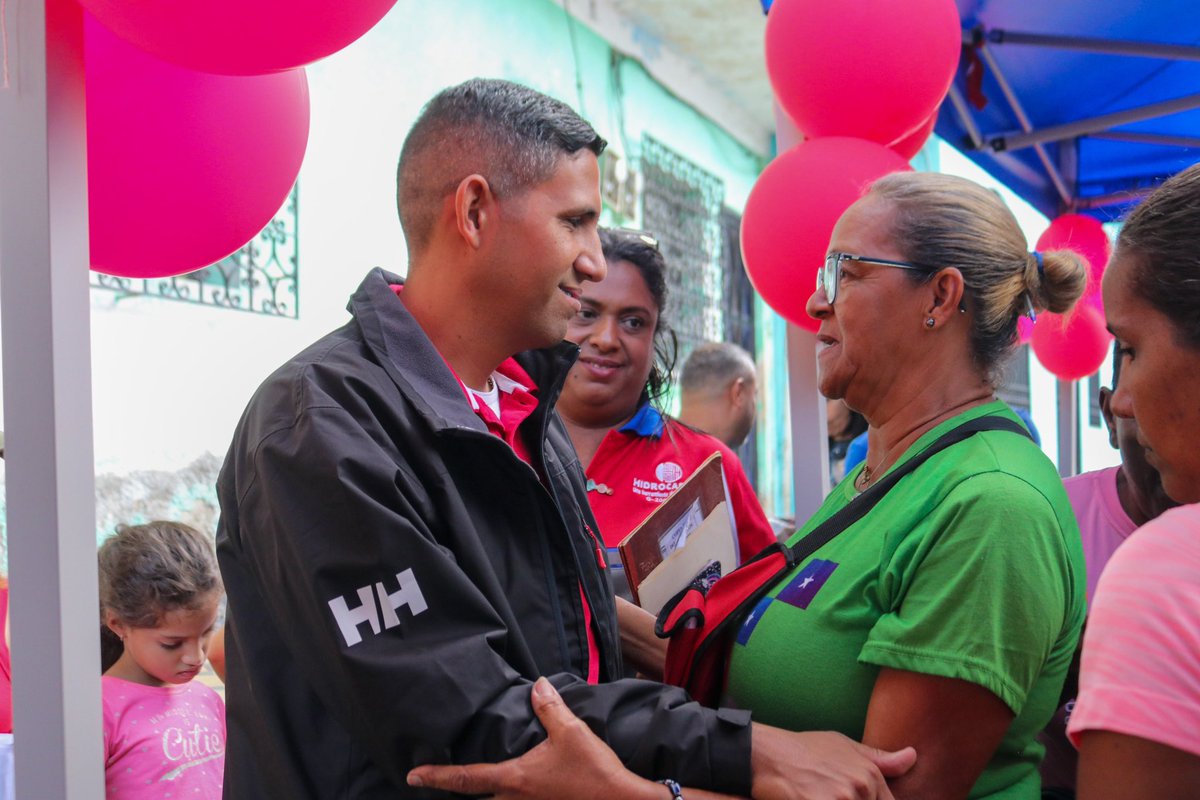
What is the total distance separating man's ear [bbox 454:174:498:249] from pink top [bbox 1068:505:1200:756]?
0.99m

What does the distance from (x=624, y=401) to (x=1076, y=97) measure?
3.11 metres

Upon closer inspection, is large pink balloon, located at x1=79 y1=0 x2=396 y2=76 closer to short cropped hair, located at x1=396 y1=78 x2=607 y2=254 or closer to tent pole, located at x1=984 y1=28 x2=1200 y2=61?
short cropped hair, located at x1=396 y1=78 x2=607 y2=254

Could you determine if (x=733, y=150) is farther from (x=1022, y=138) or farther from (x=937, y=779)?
(x=937, y=779)

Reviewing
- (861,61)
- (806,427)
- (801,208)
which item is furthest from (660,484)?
(861,61)

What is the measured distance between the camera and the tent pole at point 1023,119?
4.17 meters

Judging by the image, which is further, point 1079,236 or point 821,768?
point 1079,236

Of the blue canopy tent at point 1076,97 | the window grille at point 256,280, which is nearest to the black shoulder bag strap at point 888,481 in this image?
the blue canopy tent at point 1076,97

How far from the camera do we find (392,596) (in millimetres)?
1235

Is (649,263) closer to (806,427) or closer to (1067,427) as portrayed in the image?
(806,427)

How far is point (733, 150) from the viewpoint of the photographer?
1014cm

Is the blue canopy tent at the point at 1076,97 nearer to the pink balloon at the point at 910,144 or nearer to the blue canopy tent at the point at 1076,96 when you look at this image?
the blue canopy tent at the point at 1076,96

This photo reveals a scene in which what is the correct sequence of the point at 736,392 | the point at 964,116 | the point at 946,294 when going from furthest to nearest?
1. the point at 736,392
2. the point at 964,116
3. the point at 946,294

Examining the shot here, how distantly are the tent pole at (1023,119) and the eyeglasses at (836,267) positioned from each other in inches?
109

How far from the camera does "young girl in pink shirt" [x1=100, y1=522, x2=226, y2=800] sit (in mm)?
2312
